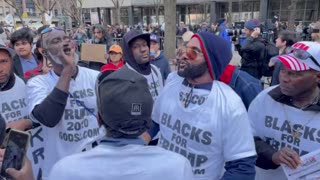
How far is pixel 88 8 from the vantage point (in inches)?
Answer: 1766

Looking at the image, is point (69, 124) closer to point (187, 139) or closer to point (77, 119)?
point (77, 119)

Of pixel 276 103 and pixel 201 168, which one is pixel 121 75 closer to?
pixel 201 168

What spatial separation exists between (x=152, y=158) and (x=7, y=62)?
6.51ft

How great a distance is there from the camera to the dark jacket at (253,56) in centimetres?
590

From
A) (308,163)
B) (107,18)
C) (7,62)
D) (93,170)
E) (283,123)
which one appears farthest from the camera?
(107,18)

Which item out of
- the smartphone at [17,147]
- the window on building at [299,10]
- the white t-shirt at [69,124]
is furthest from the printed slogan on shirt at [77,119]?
the window on building at [299,10]

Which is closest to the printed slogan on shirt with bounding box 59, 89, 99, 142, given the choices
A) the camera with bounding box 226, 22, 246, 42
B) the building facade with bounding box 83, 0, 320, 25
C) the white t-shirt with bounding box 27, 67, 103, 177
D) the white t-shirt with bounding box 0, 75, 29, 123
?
the white t-shirt with bounding box 27, 67, 103, 177

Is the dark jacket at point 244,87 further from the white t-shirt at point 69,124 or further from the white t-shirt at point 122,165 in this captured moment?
the white t-shirt at point 122,165

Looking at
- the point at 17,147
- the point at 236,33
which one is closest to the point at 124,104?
the point at 17,147

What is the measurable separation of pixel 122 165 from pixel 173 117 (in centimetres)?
95

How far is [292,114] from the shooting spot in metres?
2.28

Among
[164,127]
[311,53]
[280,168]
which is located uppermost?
[311,53]

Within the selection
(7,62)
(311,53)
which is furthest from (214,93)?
(7,62)

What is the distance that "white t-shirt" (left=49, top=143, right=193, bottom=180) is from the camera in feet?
4.35
